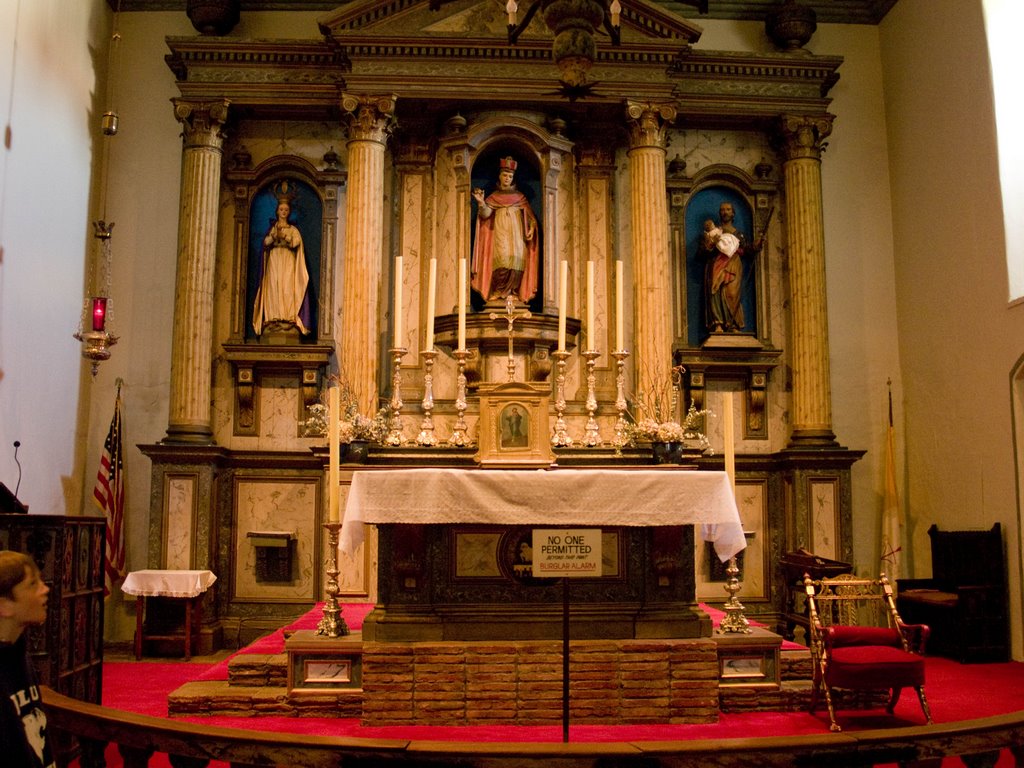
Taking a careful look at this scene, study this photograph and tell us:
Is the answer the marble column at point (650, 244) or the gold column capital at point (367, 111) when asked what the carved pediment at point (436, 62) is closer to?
the gold column capital at point (367, 111)

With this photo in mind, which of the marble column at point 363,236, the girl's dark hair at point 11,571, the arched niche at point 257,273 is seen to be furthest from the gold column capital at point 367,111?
the girl's dark hair at point 11,571

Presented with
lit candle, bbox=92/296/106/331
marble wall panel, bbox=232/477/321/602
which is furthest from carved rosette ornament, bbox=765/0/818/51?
lit candle, bbox=92/296/106/331

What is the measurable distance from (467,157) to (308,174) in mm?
1848

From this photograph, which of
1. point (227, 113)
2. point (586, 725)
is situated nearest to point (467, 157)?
point (227, 113)

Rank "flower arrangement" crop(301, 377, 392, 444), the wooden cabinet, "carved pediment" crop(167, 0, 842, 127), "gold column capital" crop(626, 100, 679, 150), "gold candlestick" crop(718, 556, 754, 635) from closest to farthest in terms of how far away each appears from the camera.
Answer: the wooden cabinet
"gold candlestick" crop(718, 556, 754, 635)
"flower arrangement" crop(301, 377, 392, 444)
"carved pediment" crop(167, 0, 842, 127)
"gold column capital" crop(626, 100, 679, 150)

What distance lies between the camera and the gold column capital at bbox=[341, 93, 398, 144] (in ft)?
32.8

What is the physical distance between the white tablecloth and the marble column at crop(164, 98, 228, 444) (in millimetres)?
1420

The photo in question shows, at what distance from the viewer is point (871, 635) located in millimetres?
6137

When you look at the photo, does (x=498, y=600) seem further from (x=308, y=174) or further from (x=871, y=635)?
(x=308, y=174)

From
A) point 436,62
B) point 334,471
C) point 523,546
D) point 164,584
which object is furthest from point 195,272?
point 523,546

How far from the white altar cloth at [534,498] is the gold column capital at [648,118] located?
548cm

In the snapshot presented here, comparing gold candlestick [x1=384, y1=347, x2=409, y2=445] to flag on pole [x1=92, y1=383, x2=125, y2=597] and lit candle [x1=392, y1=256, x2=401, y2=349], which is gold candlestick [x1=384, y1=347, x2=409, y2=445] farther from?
flag on pole [x1=92, y1=383, x2=125, y2=597]

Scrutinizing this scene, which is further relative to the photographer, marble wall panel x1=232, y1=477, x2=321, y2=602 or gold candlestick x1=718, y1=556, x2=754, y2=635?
marble wall panel x1=232, y1=477, x2=321, y2=602

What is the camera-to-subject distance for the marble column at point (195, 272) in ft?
32.5
